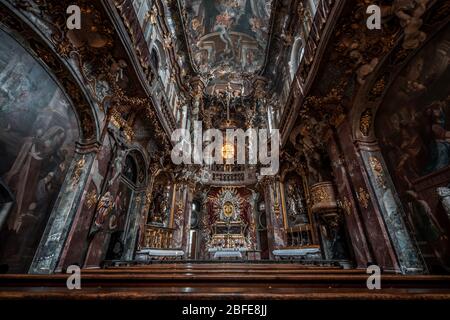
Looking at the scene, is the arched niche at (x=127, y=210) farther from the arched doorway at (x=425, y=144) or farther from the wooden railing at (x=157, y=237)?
the arched doorway at (x=425, y=144)

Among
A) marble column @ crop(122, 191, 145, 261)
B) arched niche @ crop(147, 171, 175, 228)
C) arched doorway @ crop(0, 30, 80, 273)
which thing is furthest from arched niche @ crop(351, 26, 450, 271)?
arched niche @ crop(147, 171, 175, 228)

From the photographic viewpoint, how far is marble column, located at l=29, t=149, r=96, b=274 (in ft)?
13.7

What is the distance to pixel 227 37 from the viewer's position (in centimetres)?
1752

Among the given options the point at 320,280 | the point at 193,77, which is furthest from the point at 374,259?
the point at 193,77

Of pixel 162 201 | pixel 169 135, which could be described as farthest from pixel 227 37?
pixel 162 201

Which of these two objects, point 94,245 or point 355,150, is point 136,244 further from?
point 355,150

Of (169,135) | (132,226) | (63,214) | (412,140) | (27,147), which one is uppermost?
(169,135)

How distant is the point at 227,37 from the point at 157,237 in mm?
17342

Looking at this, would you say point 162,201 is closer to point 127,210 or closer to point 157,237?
point 157,237

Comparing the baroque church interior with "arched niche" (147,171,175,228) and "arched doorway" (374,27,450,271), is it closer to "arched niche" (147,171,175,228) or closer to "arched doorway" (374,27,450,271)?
"arched doorway" (374,27,450,271)

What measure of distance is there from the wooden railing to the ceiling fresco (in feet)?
42.0

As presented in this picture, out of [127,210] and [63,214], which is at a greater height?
[127,210]

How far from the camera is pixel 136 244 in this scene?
755 centimetres

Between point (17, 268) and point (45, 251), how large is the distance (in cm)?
46
